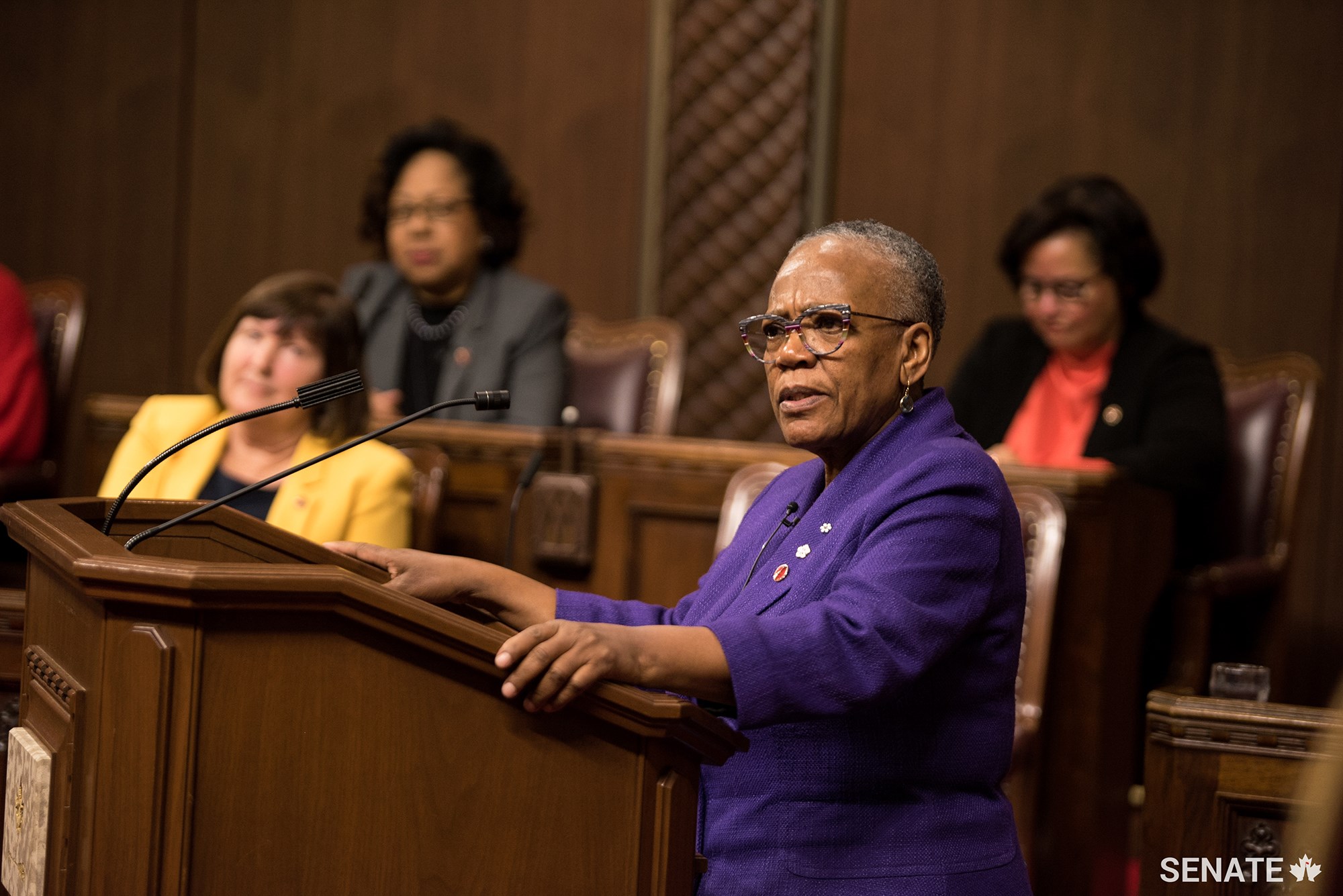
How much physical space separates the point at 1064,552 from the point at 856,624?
1555 millimetres

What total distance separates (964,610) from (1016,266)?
7.61 feet

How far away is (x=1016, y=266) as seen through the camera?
Answer: 373 cm

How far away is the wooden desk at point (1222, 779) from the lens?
1.94 meters

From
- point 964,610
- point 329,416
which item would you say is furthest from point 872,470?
point 329,416

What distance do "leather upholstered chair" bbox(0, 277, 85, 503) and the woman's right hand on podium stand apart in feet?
8.24

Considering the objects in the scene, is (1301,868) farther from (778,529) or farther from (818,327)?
(818,327)

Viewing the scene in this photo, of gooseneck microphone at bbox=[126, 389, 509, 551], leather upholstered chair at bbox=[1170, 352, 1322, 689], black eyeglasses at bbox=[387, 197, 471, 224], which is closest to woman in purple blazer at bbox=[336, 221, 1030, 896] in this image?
gooseneck microphone at bbox=[126, 389, 509, 551]

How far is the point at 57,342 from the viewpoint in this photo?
399cm

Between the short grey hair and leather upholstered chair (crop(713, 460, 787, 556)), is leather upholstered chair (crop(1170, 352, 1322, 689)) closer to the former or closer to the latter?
leather upholstered chair (crop(713, 460, 787, 556))

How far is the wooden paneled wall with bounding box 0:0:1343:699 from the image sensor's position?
4.84 metres

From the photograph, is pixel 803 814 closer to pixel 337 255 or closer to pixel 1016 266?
pixel 1016 266

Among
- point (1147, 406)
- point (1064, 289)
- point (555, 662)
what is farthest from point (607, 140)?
point (555, 662)

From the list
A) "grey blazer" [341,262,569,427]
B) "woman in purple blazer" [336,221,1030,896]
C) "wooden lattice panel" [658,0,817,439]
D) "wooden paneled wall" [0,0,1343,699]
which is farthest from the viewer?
"wooden lattice panel" [658,0,817,439]

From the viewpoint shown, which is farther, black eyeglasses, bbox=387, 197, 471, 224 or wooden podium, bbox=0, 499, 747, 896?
black eyeglasses, bbox=387, 197, 471, 224
